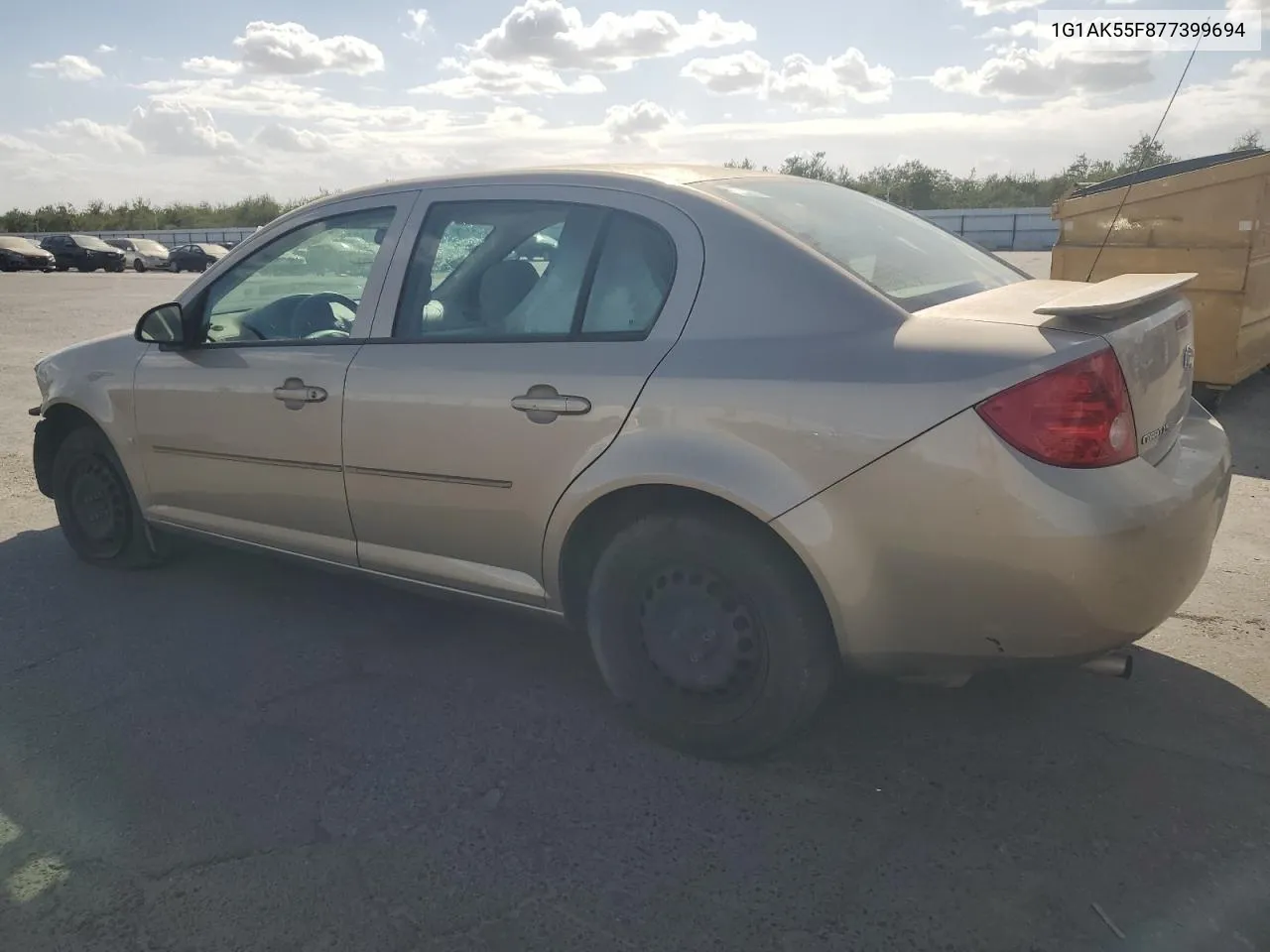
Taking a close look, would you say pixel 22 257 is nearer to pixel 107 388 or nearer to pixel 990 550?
pixel 107 388

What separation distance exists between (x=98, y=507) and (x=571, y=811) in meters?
3.10

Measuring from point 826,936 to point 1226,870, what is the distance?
1.00 meters

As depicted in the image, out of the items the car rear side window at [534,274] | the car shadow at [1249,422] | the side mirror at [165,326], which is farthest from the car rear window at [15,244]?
the car rear side window at [534,274]

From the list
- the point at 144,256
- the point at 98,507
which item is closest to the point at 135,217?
the point at 144,256

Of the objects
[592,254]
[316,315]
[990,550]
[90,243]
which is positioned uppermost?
[592,254]

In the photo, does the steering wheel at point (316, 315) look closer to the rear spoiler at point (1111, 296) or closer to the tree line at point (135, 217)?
the rear spoiler at point (1111, 296)

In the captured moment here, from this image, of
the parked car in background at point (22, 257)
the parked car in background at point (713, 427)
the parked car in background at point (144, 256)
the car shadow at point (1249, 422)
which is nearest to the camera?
the parked car in background at point (713, 427)

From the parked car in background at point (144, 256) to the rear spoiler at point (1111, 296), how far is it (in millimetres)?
41539

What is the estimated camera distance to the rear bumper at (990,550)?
239 centimetres

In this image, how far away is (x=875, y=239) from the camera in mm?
3230

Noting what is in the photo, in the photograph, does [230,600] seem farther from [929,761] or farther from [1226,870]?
[1226,870]

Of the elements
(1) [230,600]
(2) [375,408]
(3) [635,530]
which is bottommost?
(1) [230,600]

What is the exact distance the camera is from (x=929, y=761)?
297 centimetres

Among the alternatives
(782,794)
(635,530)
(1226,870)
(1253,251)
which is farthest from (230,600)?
(1253,251)
